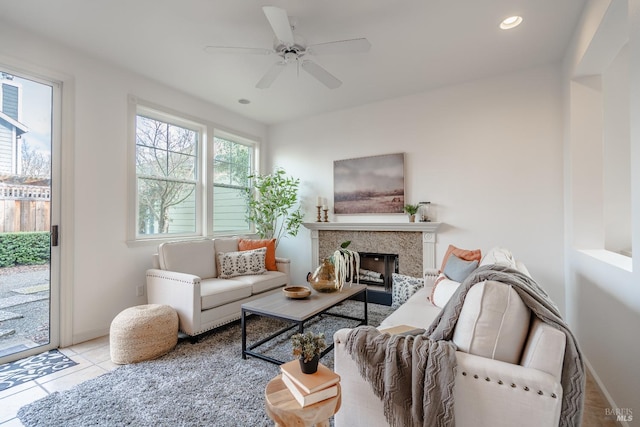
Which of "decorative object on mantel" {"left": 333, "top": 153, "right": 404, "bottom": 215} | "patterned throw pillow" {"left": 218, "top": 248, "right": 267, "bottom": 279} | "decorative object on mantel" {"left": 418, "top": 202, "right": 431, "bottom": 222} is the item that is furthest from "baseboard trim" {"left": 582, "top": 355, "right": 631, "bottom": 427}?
"patterned throw pillow" {"left": 218, "top": 248, "right": 267, "bottom": 279}

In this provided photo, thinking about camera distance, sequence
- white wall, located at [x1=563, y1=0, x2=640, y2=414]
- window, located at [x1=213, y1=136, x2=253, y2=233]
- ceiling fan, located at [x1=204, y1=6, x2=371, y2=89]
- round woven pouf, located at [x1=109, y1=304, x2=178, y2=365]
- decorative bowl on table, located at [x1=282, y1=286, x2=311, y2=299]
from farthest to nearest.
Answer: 1. window, located at [x1=213, y1=136, x2=253, y2=233]
2. decorative bowl on table, located at [x1=282, y1=286, x2=311, y2=299]
3. round woven pouf, located at [x1=109, y1=304, x2=178, y2=365]
4. ceiling fan, located at [x1=204, y1=6, x2=371, y2=89]
5. white wall, located at [x1=563, y1=0, x2=640, y2=414]

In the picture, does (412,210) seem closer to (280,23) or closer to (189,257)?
(280,23)

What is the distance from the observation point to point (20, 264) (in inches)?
99.8

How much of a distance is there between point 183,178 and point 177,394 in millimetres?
2738

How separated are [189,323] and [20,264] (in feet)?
4.93

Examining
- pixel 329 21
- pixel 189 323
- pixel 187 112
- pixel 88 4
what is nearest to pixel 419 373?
pixel 189 323

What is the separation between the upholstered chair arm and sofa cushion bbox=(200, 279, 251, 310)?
0.10 metres

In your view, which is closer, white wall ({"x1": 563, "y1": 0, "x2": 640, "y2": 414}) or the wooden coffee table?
white wall ({"x1": 563, "y1": 0, "x2": 640, "y2": 414})

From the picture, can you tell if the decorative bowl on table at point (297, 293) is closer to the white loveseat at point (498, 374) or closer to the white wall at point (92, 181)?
the white loveseat at point (498, 374)

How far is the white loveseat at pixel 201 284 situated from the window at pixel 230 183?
0.74m

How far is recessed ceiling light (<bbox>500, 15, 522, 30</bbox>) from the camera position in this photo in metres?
2.39

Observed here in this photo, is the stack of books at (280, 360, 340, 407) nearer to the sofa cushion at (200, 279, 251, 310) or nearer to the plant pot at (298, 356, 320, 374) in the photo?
the plant pot at (298, 356, 320, 374)

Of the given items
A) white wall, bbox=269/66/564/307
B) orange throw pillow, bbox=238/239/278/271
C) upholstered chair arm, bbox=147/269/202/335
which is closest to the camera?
upholstered chair arm, bbox=147/269/202/335

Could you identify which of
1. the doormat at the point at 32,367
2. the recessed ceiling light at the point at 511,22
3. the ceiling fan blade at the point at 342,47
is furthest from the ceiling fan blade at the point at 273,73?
the doormat at the point at 32,367
